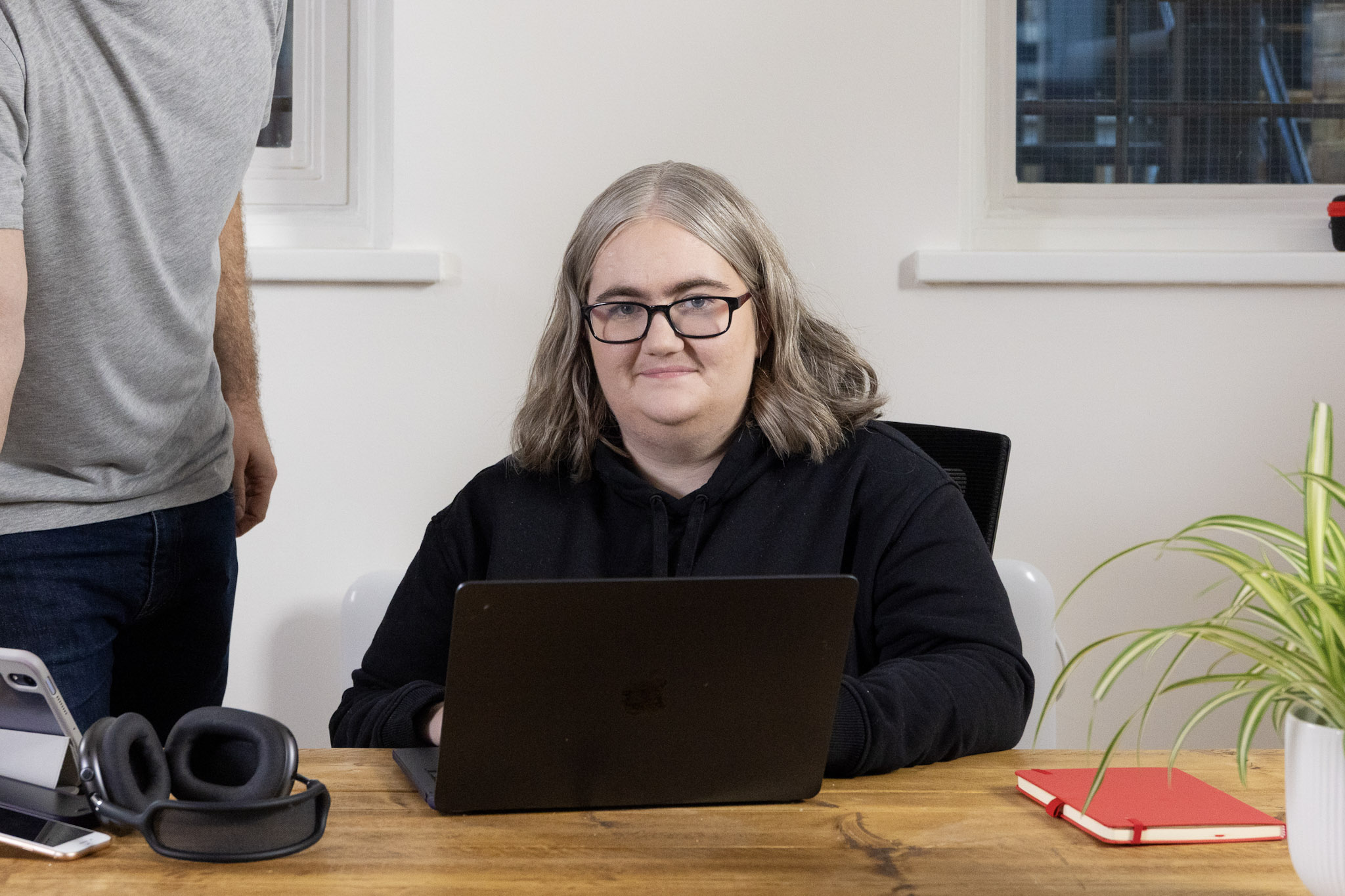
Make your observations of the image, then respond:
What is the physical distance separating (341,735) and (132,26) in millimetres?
811

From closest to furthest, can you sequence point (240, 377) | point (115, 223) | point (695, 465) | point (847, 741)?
point (847, 741)
point (115, 223)
point (695, 465)
point (240, 377)

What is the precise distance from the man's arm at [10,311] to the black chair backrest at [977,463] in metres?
1.07

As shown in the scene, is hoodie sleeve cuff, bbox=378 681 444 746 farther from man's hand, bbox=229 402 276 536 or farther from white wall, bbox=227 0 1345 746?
white wall, bbox=227 0 1345 746

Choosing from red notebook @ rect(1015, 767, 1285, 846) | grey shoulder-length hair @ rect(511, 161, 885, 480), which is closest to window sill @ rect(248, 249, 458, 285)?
grey shoulder-length hair @ rect(511, 161, 885, 480)

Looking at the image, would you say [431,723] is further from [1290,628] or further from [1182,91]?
[1182,91]

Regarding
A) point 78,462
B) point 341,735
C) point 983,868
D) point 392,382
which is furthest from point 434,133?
point 983,868

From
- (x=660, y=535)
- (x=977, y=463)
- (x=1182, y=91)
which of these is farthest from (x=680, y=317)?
(x=1182, y=91)

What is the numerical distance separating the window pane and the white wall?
0.90 feet

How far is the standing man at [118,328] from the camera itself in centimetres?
119

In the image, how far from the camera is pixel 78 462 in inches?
51.4

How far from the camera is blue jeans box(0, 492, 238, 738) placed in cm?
128

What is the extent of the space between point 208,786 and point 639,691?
327 mm

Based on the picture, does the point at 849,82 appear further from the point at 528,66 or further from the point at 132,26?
the point at 132,26

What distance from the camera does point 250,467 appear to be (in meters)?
1.67
